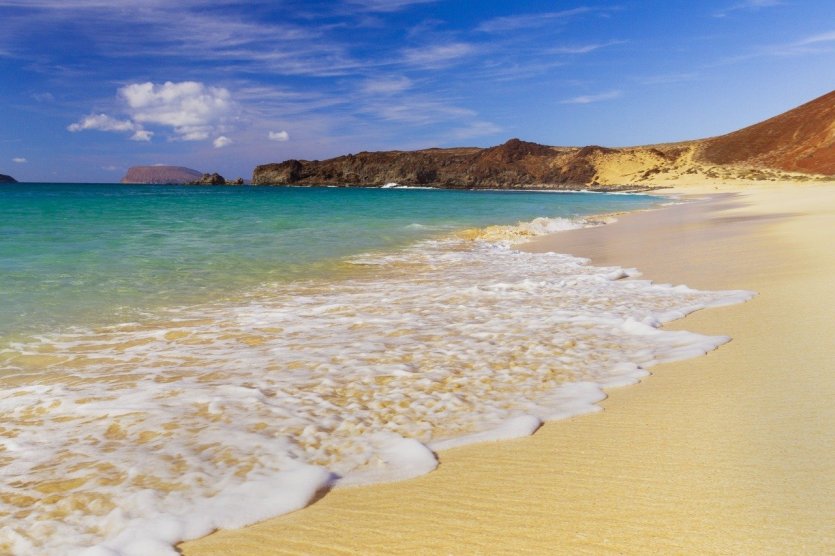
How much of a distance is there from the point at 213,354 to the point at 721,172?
85.3m

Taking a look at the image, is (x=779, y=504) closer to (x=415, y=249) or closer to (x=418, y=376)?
(x=418, y=376)

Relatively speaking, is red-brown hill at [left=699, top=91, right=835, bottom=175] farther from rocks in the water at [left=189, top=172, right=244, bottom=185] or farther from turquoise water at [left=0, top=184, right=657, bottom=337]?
rocks in the water at [left=189, top=172, right=244, bottom=185]

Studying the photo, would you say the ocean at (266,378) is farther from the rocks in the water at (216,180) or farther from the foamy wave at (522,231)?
the rocks in the water at (216,180)

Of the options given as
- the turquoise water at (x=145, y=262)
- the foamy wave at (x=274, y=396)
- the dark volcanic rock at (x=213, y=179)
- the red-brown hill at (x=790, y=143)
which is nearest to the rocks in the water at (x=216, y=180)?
the dark volcanic rock at (x=213, y=179)

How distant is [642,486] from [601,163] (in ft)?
360

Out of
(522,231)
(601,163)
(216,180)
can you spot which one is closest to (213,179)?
(216,180)

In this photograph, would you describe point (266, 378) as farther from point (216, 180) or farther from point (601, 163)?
point (216, 180)

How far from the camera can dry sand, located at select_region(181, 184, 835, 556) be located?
2.12 m

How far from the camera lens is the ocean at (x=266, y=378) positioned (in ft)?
8.63

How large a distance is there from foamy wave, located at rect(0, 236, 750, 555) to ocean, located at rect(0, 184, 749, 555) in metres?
0.01

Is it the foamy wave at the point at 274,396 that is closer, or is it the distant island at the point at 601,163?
the foamy wave at the point at 274,396

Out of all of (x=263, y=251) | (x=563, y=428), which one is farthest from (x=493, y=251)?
(x=563, y=428)

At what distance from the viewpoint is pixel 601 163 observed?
346 feet

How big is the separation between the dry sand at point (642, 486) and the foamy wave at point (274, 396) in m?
0.21
